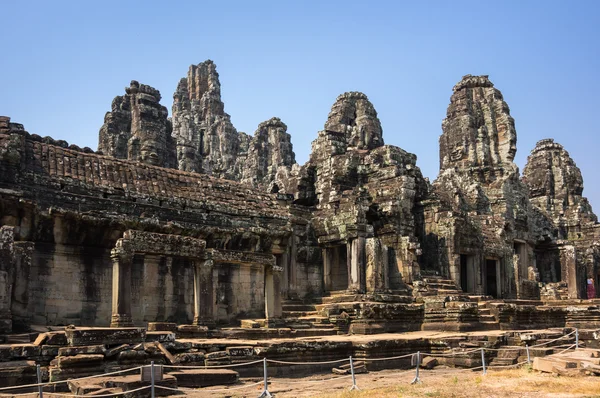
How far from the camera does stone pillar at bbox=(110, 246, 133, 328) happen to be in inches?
593

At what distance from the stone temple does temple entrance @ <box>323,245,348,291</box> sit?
5 cm

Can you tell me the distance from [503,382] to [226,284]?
860 centimetres

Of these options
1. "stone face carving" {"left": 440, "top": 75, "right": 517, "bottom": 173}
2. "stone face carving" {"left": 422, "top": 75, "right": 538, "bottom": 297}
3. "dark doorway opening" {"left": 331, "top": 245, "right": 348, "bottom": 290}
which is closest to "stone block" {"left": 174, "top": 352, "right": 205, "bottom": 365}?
"dark doorway opening" {"left": 331, "top": 245, "right": 348, "bottom": 290}

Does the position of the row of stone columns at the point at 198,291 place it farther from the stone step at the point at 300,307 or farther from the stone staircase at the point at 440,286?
the stone staircase at the point at 440,286

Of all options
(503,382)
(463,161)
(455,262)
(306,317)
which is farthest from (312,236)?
(463,161)

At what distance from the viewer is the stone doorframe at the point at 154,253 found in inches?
599

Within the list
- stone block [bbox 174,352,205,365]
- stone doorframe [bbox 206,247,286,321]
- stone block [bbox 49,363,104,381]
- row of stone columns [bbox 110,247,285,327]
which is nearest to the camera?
stone block [bbox 49,363,104,381]

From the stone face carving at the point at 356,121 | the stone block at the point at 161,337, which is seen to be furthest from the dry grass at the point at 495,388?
the stone face carving at the point at 356,121

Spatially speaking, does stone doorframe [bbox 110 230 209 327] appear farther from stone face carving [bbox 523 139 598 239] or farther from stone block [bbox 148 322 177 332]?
stone face carving [bbox 523 139 598 239]

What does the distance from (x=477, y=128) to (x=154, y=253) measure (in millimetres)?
28139

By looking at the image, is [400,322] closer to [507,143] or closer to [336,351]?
[336,351]

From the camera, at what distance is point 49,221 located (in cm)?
1591

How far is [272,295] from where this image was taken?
18.1m

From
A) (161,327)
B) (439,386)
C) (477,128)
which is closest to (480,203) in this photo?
(477,128)
